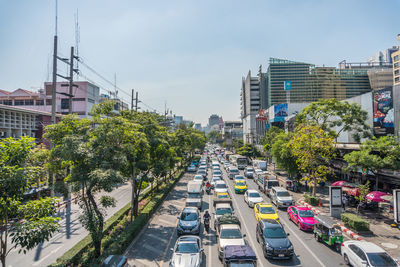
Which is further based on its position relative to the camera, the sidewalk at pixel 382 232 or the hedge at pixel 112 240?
the sidewalk at pixel 382 232

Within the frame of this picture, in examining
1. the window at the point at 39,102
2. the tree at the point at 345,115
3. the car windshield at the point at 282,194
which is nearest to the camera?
the car windshield at the point at 282,194

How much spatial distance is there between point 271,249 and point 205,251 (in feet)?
12.8

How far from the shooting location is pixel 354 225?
17.1 meters

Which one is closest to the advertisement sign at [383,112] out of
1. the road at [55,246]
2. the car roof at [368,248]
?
the car roof at [368,248]

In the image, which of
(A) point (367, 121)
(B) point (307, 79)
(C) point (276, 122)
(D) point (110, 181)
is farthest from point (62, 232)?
(B) point (307, 79)

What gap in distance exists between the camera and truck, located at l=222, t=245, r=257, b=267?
11184 millimetres

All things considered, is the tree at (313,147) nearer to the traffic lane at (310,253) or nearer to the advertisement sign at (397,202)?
the advertisement sign at (397,202)

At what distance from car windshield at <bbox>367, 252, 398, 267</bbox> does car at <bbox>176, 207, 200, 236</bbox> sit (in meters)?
9.90

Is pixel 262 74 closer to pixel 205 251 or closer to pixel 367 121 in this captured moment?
pixel 367 121

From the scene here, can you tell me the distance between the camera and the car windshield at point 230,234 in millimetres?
14078

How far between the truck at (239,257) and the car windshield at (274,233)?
97.8 inches

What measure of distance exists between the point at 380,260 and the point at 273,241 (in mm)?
4832

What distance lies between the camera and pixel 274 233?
14.2 m

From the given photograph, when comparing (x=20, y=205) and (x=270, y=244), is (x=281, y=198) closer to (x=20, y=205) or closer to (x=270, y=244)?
(x=270, y=244)
